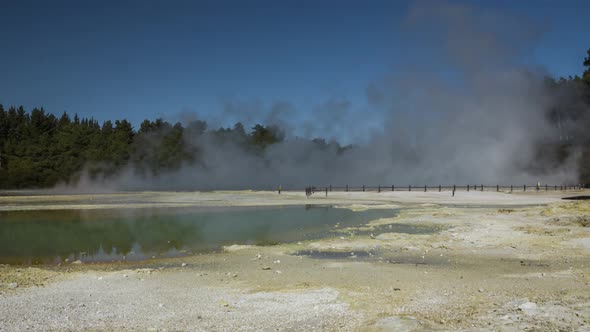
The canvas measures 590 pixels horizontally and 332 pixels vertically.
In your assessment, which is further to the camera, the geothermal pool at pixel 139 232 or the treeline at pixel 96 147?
the treeline at pixel 96 147

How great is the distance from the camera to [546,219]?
3136 centimetres

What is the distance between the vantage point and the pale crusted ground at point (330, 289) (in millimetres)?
10398

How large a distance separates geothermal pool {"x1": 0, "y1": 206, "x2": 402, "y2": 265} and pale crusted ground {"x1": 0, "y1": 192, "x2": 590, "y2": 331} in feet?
12.0

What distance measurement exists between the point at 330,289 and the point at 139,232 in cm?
2152

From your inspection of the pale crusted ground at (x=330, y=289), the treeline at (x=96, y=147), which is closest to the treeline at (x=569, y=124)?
the treeline at (x=96, y=147)

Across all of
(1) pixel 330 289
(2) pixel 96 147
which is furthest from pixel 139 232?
(2) pixel 96 147

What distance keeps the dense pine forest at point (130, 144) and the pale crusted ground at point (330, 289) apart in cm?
7935

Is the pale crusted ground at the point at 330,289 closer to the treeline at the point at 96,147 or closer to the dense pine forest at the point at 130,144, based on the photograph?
the dense pine forest at the point at 130,144

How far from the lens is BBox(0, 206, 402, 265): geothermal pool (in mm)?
23500

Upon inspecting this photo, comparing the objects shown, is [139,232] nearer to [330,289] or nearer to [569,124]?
[330,289]

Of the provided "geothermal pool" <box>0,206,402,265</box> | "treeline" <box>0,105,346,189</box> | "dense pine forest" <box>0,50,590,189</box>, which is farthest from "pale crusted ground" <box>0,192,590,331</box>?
"treeline" <box>0,105,346,189</box>

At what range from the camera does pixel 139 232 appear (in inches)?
1254

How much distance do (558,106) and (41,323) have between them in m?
119

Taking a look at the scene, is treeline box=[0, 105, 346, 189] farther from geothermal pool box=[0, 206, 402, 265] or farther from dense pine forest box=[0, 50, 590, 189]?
geothermal pool box=[0, 206, 402, 265]
